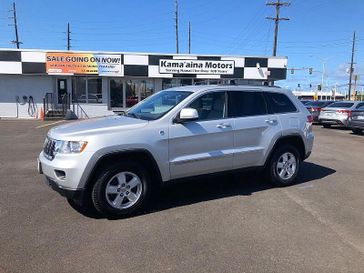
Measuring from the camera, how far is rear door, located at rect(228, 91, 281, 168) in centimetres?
618

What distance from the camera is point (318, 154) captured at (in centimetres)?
1054

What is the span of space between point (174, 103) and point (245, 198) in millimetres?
1887

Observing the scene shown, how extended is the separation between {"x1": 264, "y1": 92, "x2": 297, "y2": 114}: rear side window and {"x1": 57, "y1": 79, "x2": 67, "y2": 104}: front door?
66.3ft

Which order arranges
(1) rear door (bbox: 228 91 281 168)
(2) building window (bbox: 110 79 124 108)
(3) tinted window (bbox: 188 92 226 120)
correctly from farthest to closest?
1. (2) building window (bbox: 110 79 124 108)
2. (1) rear door (bbox: 228 91 281 168)
3. (3) tinted window (bbox: 188 92 226 120)

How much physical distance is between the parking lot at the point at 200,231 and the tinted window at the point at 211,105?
1308 mm

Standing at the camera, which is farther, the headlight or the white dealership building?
the white dealership building

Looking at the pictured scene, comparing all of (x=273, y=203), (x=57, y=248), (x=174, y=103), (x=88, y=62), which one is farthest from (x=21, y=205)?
(x=88, y=62)

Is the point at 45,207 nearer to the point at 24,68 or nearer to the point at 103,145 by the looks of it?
the point at 103,145

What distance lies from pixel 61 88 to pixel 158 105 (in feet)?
67.3

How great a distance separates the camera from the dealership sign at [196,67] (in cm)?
2517

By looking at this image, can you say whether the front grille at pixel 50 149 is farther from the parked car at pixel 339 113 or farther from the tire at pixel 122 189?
the parked car at pixel 339 113

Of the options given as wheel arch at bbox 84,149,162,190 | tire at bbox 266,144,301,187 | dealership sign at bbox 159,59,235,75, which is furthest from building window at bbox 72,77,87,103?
wheel arch at bbox 84,149,162,190

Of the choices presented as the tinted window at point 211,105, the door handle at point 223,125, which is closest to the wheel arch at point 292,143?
the door handle at point 223,125

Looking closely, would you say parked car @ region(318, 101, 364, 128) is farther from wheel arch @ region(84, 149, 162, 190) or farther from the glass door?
wheel arch @ region(84, 149, 162, 190)
